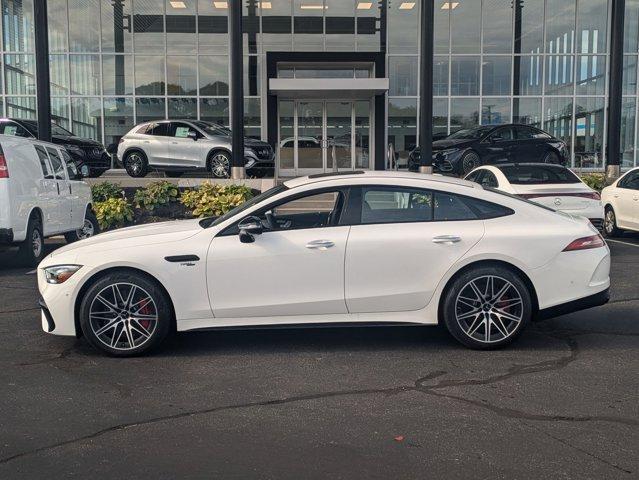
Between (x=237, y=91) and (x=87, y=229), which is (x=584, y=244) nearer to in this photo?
(x=87, y=229)

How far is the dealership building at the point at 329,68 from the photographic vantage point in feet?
88.3

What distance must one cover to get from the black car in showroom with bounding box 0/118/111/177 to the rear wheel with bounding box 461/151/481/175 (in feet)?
31.4

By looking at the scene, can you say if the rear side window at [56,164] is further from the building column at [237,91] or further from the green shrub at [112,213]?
the building column at [237,91]

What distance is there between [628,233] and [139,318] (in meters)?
12.3

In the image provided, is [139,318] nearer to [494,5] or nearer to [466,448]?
[466,448]

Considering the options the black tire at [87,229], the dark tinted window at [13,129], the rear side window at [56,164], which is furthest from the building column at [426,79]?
the dark tinted window at [13,129]

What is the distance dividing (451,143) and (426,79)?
2.88 metres

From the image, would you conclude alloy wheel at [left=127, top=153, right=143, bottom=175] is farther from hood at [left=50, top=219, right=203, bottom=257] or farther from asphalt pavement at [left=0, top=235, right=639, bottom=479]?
hood at [left=50, top=219, right=203, bottom=257]

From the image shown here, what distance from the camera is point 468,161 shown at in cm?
2005

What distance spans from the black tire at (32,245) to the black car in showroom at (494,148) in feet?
39.4

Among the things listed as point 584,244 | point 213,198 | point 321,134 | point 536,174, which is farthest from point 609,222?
point 321,134

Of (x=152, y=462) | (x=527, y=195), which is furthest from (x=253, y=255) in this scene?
(x=527, y=195)

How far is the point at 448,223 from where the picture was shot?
20.1 feet

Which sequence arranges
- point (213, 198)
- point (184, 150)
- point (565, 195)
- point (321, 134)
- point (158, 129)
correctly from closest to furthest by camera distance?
point (565, 195)
point (213, 198)
point (184, 150)
point (158, 129)
point (321, 134)
